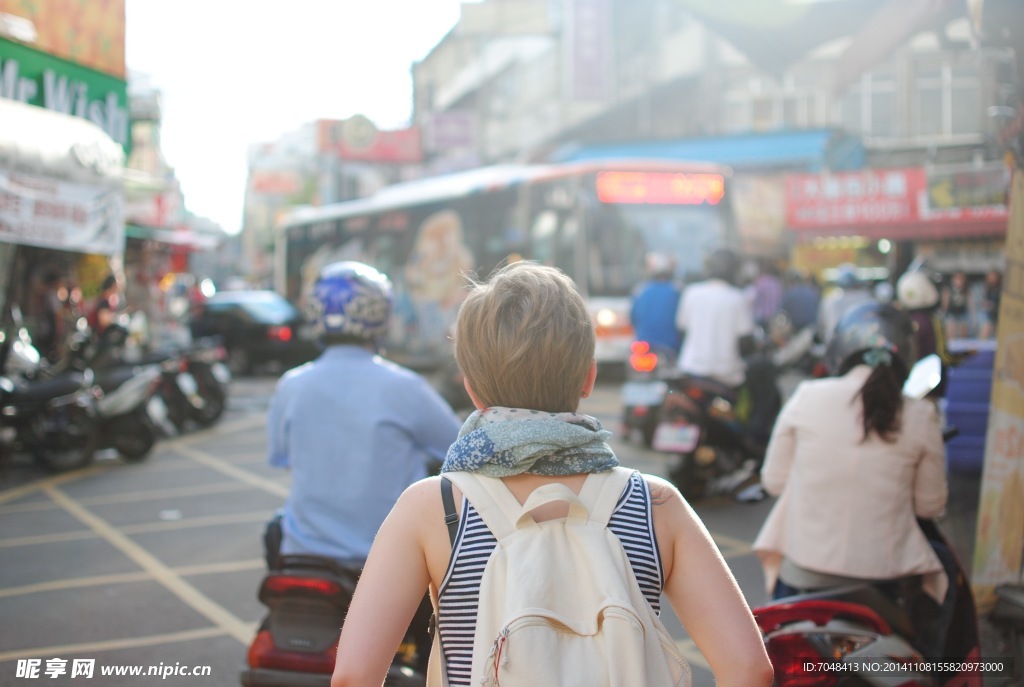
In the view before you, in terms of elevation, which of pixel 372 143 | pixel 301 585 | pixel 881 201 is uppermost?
pixel 372 143

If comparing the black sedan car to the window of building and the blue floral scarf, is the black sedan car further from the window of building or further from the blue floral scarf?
the blue floral scarf

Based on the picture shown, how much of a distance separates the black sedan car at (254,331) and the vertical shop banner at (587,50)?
41.4 feet

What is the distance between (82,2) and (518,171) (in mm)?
9610

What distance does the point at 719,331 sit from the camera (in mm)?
8375

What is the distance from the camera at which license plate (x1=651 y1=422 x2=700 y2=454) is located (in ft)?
26.0

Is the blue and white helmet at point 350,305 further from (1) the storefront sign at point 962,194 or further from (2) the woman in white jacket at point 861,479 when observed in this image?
(1) the storefront sign at point 962,194

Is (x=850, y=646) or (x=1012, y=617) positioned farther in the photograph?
(x=1012, y=617)

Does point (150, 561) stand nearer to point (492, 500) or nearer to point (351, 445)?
point (351, 445)

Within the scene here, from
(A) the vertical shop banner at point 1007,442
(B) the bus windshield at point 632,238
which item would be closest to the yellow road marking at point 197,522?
(A) the vertical shop banner at point 1007,442

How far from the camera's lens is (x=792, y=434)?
377 centimetres

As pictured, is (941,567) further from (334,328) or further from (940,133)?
(940,133)

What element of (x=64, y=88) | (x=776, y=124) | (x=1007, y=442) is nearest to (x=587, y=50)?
(x=776, y=124)

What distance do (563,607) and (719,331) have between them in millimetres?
→ 6829

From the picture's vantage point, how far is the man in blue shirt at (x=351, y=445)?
3.62 meters
